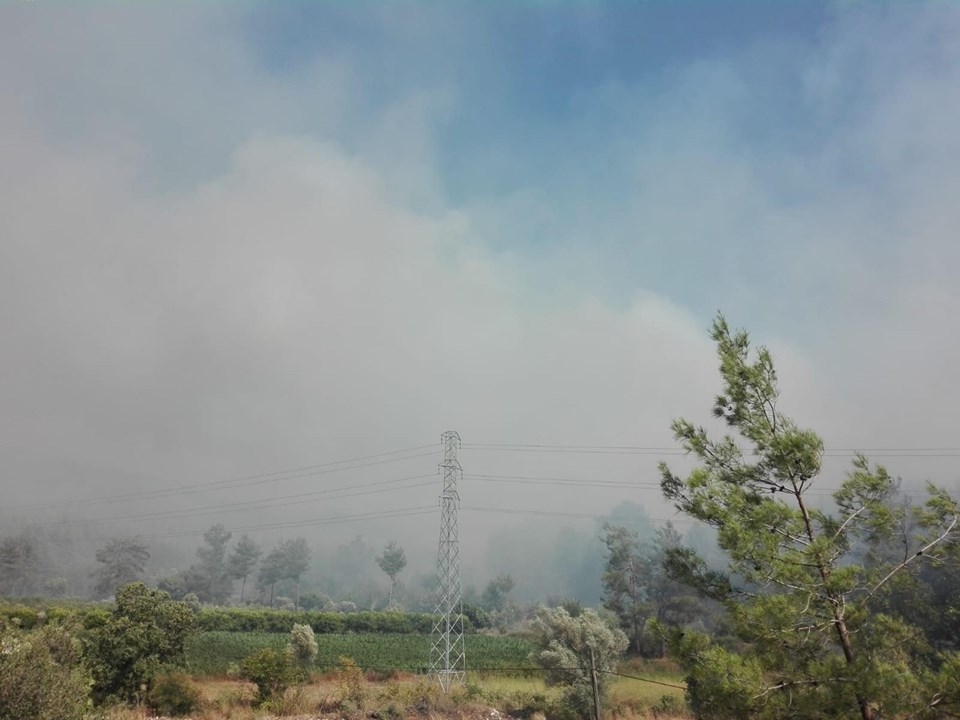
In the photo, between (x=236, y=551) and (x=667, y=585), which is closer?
(x=667, y=585)

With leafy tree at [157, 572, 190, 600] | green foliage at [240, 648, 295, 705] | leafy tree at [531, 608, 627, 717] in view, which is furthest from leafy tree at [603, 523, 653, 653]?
leafy tree at [157, 572, 190, 600]

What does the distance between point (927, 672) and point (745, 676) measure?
6.67 feet

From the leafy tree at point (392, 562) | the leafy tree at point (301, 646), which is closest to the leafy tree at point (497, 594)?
the leafy tree at point (392, 562)

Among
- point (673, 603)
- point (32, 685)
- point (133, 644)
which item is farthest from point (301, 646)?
point (673, 603)

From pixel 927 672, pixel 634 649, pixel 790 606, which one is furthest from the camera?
pixel 634 649

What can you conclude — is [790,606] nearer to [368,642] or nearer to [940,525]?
[940,525]

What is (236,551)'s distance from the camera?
137 m

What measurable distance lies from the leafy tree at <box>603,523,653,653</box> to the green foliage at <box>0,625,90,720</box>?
48.8m

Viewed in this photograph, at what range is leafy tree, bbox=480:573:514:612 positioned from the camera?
12544cm

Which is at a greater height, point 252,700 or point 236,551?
point 236,551

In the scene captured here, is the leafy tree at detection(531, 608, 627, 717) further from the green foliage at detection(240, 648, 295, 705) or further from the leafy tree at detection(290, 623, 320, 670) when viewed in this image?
the leafy tree at detection(290, 623, 320, 670)

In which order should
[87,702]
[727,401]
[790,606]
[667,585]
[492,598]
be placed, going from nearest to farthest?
1. [790,606]
2. [727,401]
3. [87,702]
4. [667,585]
5. [492,598]

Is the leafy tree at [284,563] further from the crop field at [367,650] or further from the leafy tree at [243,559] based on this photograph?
the crop field at [367,650]

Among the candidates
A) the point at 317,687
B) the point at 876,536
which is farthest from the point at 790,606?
the point at 317,687
